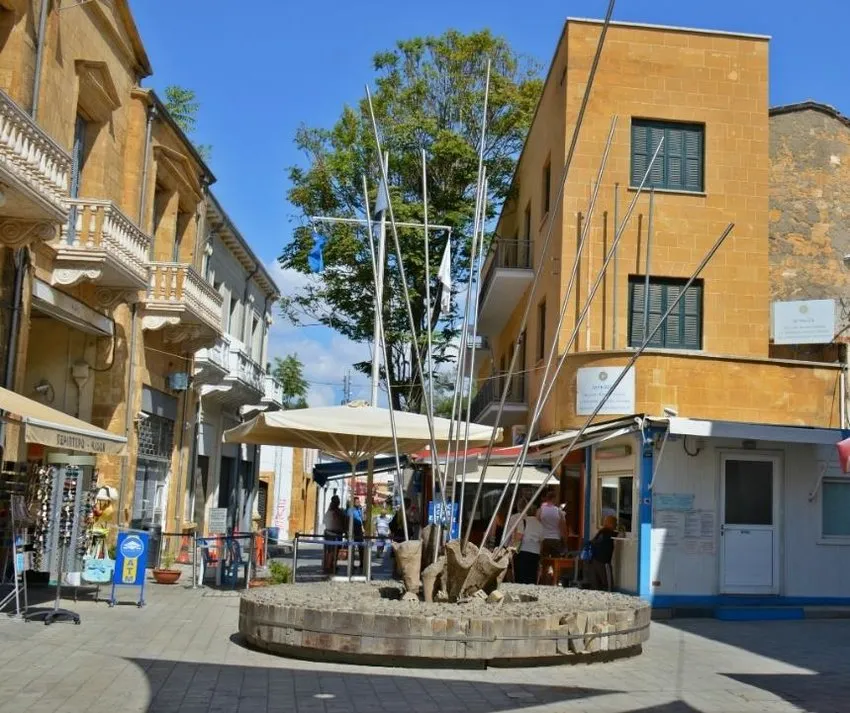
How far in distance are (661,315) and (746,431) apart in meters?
7.22

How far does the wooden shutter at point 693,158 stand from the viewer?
22.6 meters

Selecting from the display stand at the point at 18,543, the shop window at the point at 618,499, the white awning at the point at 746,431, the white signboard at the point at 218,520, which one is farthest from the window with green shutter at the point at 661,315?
the display stand at the point at 18,543

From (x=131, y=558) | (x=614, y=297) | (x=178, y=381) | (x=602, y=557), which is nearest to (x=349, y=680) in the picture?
(x=131, y=558)

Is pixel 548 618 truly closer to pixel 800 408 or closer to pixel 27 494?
pixel 27 494

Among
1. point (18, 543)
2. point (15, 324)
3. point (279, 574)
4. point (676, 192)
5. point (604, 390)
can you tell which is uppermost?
point (676, 192)

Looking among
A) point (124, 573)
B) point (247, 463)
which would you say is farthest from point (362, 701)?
point (247, 463)

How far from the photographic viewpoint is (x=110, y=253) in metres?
16.8

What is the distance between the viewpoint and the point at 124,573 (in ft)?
45.2

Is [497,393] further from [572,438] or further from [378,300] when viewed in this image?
[378,300]

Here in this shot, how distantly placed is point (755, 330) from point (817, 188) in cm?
451

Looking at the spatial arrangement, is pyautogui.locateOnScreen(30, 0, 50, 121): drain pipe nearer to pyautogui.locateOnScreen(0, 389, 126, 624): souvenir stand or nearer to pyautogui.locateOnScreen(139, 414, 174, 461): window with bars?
pyautogui.locateOnScreen(0, 389, 126, 624): souvenir stand

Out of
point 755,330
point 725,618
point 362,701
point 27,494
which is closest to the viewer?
point 362,701

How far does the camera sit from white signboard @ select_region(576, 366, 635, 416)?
19.0 metres

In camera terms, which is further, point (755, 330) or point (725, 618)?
point (755, 330)
